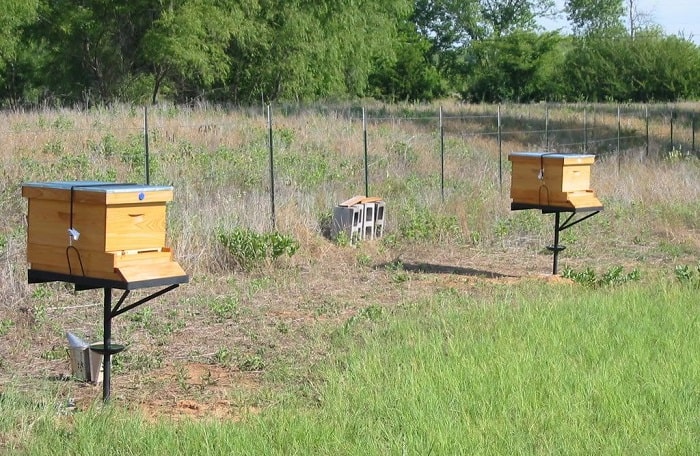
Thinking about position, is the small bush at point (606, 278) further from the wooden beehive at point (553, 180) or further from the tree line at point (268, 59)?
the tree line at point (268, 59)

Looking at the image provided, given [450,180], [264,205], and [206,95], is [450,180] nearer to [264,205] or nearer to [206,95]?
[264,205]

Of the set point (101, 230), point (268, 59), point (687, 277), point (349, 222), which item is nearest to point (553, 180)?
point (687, 277)

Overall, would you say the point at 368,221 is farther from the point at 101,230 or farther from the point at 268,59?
the point at 268,59

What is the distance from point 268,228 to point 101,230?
742cm

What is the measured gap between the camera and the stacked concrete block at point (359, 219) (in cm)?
1502

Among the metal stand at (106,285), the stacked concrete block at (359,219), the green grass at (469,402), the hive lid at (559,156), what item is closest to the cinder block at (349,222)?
the stacked concrete block at (359,219)

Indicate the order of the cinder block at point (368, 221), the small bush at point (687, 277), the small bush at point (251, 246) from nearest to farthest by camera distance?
the small bush at point (687, 277) < the small bush at point (251, 246) < the cinder block at point (368, 221)

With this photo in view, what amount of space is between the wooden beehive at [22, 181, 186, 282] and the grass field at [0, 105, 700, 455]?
36.6 inches

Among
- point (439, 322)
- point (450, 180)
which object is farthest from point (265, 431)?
point (450, 180)

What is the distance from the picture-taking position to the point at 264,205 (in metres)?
14.9

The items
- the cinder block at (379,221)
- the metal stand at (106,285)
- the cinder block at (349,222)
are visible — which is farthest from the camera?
the cinder block at (379,221)

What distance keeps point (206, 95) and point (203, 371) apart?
30.9 metres

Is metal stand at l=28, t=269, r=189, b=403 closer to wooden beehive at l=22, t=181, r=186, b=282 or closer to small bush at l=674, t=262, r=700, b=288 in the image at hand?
wooden beehive at l=22, t=181, r=186, b=282

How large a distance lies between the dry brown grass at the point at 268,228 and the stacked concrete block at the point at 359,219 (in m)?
0.30
